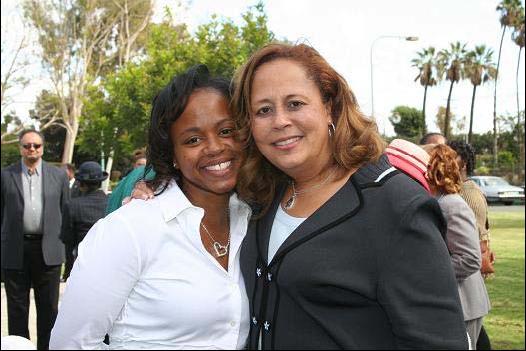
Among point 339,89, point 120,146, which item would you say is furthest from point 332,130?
point 120,146

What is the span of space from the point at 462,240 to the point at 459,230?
7cm

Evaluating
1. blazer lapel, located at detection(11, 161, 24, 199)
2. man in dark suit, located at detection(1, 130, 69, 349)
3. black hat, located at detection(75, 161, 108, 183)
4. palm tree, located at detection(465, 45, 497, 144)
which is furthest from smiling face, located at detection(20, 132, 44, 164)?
palm tree, located at detection(465, 45, 497, 144)

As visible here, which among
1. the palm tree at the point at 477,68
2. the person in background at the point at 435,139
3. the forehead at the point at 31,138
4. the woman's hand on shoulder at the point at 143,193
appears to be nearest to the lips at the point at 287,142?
the woman's hand on shoulder at the point at 143,193

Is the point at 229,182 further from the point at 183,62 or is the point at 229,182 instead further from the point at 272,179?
the point at 183,62

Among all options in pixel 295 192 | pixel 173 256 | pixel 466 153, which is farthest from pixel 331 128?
pixel 466 153

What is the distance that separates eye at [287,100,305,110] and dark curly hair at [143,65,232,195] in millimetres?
313

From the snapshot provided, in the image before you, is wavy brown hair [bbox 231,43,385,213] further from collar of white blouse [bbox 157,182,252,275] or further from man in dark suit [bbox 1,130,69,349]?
man in dark suit [bbox 1,130,69,349]

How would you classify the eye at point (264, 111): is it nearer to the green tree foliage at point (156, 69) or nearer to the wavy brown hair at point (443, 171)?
the wavy brown hair at point (443, 171)

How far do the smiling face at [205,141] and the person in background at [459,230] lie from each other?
7.37 ft

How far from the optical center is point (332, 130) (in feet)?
7.29

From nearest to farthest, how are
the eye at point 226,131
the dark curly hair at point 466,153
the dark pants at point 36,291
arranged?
1. the eye at point 226,131
2. the dark curly hair at point 466,153
3. the dark pants at point 36,291

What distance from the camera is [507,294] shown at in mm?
8164

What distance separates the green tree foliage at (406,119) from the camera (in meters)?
63.4

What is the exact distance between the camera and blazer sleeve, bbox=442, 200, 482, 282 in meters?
4.02
